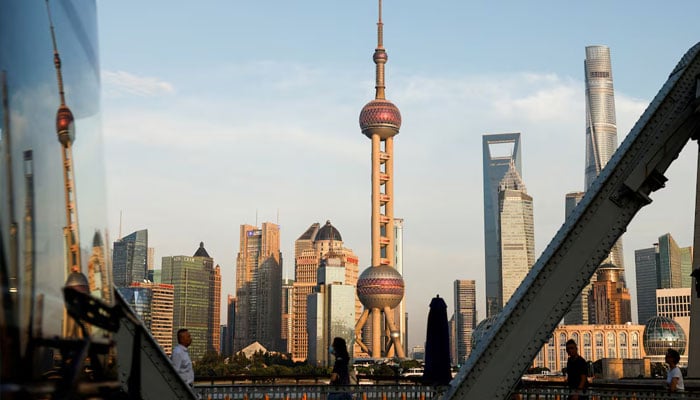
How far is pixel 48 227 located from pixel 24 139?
0.23m

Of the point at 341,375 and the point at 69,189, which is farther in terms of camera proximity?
the point at 341,375

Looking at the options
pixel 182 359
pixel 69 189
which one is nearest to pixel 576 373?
pixel 182 359

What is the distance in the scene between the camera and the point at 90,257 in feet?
7.69

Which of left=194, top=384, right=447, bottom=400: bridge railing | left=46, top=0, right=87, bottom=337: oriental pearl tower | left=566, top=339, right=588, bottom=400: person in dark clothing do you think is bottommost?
left=194, top=384, right=447, bottom=400: bridge railing

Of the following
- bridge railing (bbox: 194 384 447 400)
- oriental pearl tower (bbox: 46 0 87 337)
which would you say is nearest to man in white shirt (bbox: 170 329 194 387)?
bridge railing (bbox: 194 384 447 400)

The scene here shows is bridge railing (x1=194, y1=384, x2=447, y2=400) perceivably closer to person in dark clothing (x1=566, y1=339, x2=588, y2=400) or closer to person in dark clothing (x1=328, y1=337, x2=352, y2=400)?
person in dark clothing (x1=328, y1=337, x2=352, y2=400)

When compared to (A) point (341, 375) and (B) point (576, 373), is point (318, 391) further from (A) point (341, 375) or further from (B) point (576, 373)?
(B) point (576, 373)

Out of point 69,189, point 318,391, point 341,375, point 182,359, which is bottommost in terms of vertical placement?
point 318,391

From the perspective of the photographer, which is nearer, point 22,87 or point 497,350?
point 22,87

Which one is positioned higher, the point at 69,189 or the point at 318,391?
the point at 69,189

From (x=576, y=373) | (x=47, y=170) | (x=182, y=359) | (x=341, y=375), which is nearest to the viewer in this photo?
(x=47, y=170)

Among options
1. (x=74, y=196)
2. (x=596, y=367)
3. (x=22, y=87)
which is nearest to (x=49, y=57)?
(x=22, y=87)

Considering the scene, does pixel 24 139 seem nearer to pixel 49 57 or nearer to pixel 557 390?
pixel 49 57

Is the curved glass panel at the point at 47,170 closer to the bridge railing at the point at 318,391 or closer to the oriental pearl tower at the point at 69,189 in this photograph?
the oriental pearl tower at the point at 69,189
